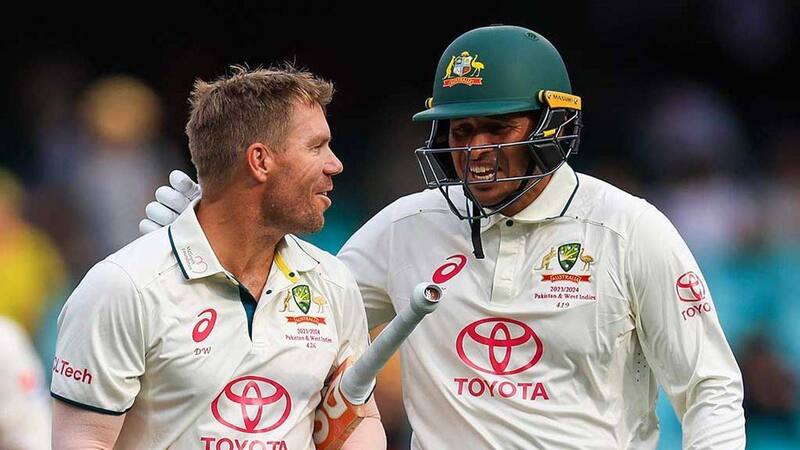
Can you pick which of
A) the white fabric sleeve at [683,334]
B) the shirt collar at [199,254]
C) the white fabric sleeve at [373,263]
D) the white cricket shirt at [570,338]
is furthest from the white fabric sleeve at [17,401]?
the white fabric sleeve at [683,334]

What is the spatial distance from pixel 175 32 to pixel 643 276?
13.9 feet

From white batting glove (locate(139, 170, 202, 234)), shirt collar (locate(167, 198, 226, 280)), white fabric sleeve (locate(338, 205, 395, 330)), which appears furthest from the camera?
white fabric sleeve (locate(338, 205, 395, 330))

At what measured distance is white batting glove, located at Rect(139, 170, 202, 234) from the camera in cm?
346

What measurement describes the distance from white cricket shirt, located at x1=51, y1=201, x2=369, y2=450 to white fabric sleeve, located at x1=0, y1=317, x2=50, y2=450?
8.11 feet

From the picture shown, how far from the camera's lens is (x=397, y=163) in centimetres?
710

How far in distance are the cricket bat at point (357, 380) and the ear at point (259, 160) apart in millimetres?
472

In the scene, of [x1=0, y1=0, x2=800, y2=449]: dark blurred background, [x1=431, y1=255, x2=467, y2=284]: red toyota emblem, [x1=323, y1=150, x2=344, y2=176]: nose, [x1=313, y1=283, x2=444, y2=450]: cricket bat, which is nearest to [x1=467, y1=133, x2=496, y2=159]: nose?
[x1=431, y1=255, x2=467, y2=284]: red toyota emblem

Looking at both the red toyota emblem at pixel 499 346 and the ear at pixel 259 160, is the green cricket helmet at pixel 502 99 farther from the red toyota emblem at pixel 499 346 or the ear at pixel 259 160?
the ear at pixel 259 160

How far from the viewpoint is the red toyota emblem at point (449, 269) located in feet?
12.0

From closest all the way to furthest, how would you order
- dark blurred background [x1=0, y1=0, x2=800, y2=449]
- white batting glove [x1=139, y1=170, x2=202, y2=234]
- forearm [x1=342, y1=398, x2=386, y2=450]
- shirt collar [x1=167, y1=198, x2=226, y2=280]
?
1. shirt collar [x1=167, y1=198, x2=226, y2=280]
2. forearm [x1=342, y1=398, x2=386, y2=450]
3. white batting glove [x1=139, y1=170, x2=202, y2=234]
4. dark blurred background [x1=0, y1=0, x2=800, y2=449]

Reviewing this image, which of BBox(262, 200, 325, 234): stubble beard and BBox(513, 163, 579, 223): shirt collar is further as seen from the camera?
BBox(513, 163, 579, 223): shirt collar

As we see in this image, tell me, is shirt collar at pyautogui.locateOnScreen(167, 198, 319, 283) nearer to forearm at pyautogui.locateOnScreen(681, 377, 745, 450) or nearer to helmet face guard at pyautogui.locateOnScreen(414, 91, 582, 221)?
helmet face guard at pyautogui.locateOnScreen(414, 91, 582, 221)

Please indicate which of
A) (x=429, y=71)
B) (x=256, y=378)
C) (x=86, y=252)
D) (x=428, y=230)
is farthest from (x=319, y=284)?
(x=429, y=71)

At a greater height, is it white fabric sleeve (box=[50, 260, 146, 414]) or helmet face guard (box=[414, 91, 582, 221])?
helmet face guard (box=[414, 91, 582, 221])
